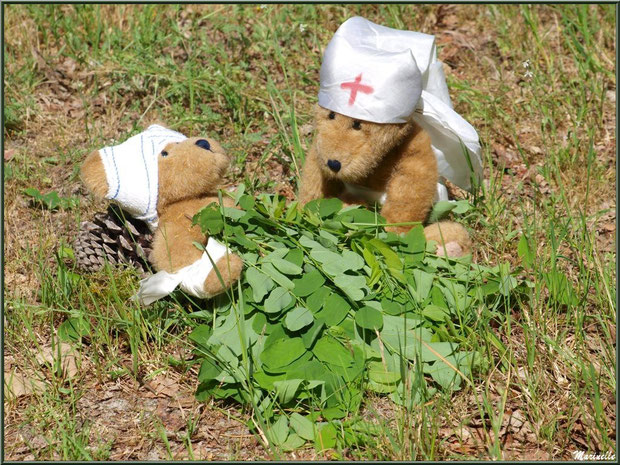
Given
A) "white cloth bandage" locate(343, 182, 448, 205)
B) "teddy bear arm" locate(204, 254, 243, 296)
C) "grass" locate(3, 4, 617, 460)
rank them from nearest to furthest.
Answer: "grass" locate(3, 4, 617, 460) → "teddy bear arm" locate(204, 254, 243, 296) → "white cloth bandage" locate(343, 182, 448, 205)

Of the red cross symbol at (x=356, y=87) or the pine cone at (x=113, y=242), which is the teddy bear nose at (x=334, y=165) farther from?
the pine cone at (x=113, y=242)

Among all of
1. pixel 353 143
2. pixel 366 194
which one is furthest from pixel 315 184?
pixel 353 143

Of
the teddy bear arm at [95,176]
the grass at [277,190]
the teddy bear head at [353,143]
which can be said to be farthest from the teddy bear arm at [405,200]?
the teddy bear arm at [95,176]

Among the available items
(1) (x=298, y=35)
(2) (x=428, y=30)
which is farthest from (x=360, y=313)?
(2) (x=428, y=30)

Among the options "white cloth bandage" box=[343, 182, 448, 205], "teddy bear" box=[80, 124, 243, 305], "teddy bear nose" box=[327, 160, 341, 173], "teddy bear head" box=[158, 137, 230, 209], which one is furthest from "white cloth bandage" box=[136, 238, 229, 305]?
"white cloth bandage" box=[343, 182, 448, 205]

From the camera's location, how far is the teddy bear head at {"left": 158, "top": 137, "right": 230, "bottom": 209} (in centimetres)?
262

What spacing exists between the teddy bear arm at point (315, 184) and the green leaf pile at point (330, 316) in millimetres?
157

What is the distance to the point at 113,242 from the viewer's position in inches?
110

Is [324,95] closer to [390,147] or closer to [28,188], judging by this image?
[390,147]

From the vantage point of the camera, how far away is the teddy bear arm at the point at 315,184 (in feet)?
9.36

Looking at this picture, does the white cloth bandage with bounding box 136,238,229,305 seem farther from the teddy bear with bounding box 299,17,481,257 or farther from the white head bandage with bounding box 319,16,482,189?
the white head bandage with bounding box 319,16,482,189

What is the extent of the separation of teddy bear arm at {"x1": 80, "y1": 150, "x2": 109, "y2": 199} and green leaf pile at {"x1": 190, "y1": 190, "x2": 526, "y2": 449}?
40 cm

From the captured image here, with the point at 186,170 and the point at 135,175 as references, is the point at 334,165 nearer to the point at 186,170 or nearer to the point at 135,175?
the point at 186,170

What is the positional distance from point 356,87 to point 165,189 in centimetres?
82
